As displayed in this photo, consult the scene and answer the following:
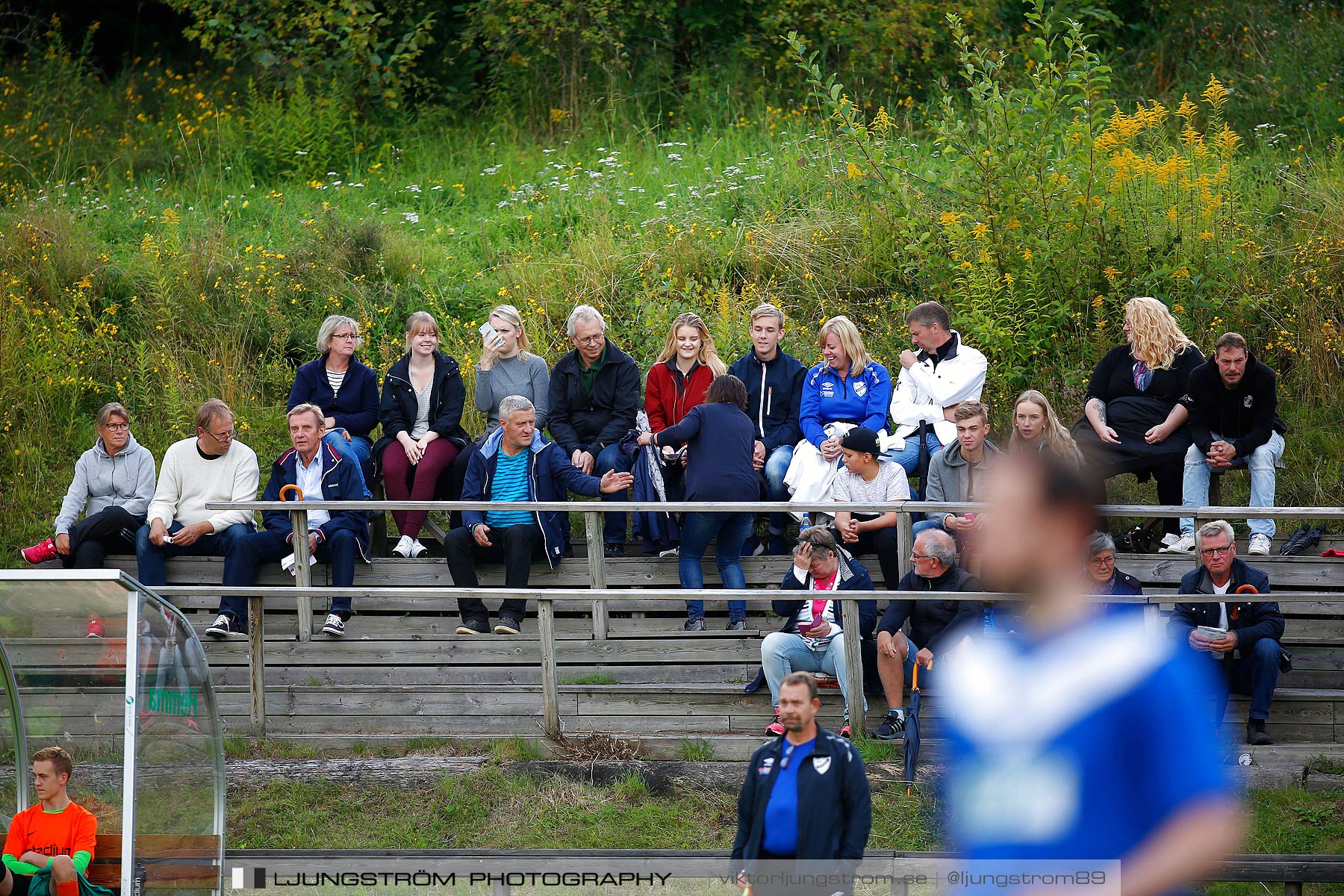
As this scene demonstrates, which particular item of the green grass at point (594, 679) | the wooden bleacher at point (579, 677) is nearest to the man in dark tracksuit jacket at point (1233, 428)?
the wooden bleacher at point (579, 677)

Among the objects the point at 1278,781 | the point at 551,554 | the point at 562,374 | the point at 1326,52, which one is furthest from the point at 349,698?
the point at 1326,52

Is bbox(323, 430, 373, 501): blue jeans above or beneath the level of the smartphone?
beneath

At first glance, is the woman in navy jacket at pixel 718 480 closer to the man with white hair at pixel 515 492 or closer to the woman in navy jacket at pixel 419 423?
the man with white hair at pixel 515 492

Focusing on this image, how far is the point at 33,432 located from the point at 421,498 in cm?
469

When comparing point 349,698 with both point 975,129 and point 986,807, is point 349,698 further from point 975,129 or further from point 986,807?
point 975,129

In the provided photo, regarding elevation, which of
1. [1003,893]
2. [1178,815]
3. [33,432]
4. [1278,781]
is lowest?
[1278,781]

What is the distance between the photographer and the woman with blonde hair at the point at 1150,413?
9266 millimetres

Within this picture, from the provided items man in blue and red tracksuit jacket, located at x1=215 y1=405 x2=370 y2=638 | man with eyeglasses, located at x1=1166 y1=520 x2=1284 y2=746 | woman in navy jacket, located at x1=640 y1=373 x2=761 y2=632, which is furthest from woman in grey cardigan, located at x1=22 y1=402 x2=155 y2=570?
man with eyeglasses, located at x1=1166 y1=520 x2=1284 y2=746

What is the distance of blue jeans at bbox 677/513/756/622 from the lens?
8828 mm

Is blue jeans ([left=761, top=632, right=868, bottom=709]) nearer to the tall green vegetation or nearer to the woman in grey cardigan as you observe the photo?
the tall green vegetation

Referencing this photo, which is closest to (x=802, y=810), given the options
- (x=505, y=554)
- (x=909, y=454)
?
(x=505, y=554)

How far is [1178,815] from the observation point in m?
2.50

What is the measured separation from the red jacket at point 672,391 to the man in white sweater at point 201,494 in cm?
287

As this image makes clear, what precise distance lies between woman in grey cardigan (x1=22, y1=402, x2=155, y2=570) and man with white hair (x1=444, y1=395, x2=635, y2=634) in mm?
2373
